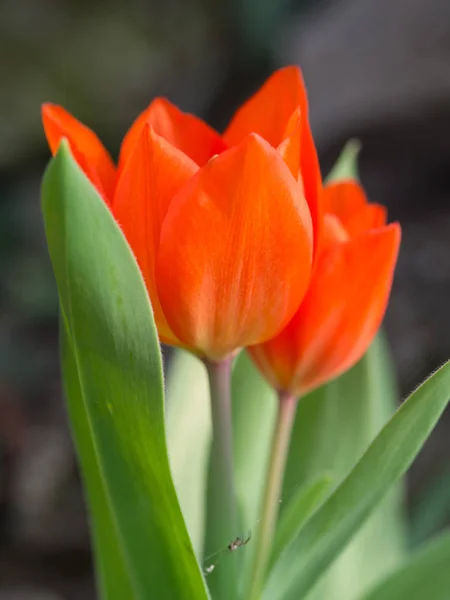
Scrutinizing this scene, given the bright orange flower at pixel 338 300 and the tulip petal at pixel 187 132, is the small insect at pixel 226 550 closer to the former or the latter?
the bright orange flower at pixel 338 300

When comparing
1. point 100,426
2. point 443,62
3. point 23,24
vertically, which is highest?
point 23,24

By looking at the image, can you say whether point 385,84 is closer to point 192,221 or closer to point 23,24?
point 23,24

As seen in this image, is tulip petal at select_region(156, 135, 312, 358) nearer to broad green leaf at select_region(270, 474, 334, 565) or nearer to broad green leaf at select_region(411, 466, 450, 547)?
broad green leaf at select_region(270, 474, 334, 565)

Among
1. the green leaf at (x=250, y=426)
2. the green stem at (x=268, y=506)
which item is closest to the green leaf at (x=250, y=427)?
the green leaf at (x=250, y=426)

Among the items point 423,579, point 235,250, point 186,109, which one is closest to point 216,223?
point 235,250

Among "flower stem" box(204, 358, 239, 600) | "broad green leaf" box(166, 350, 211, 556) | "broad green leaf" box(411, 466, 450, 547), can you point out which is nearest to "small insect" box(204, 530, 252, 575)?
"flower stem" box(204, 358, 239, 600)

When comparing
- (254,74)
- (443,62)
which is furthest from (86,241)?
(254,74)
